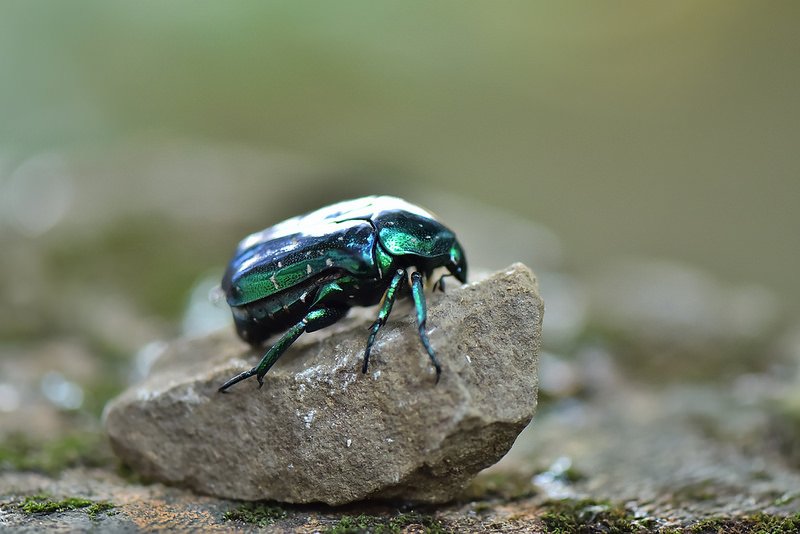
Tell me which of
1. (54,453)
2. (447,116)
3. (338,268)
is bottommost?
(54,453)

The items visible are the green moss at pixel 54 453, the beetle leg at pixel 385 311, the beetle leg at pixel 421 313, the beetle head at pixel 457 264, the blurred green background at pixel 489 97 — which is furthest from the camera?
the blurred green background at pixel 489 97

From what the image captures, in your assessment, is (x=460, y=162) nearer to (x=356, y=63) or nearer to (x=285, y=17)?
(x=356, y=63)

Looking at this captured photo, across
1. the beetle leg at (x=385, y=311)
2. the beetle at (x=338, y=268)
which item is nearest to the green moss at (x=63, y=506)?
the beetle at (x=338, y=268)

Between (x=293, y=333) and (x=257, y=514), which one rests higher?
(x=293, y=333)

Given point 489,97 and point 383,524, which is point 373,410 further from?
point 489,97

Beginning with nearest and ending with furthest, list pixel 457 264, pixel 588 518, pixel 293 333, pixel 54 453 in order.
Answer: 1. pixel 293 333
2. pixel 588 518
3. pixel 457 264
4. pixel 54 453

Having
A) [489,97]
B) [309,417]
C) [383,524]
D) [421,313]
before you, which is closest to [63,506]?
[309,417]

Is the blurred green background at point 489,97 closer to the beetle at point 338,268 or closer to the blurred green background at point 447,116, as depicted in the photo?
the blurred green background at point 447,116

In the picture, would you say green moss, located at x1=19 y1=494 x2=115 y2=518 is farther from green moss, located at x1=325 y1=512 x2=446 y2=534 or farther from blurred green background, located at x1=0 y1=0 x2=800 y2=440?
blurred green background, located at x1=0 y1=0 x2=800 y2=440
